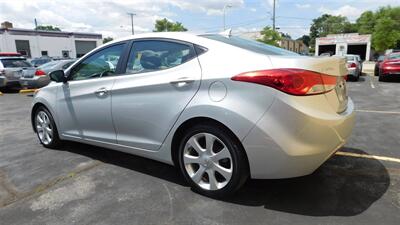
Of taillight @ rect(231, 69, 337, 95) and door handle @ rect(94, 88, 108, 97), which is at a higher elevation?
A: taillight @ rect(231, 69, 337, 95)

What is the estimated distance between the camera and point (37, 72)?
42.3 feet

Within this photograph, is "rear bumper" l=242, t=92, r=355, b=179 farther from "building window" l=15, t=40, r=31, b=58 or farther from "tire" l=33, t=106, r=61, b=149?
"building window" l=15, t=40, r=31, b=58

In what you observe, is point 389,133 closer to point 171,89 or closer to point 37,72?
point 171,89

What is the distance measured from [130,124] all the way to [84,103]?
0.91 m

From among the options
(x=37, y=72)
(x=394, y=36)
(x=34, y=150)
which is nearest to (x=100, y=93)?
(x=34, y=150)

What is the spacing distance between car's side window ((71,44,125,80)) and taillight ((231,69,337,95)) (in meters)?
1.74

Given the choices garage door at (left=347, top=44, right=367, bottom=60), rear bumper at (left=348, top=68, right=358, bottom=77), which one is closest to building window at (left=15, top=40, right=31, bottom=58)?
rear bumper at (left=348, top=68, right=358, bottom=77)

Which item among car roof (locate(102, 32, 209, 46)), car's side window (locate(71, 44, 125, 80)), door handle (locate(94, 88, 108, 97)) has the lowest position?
door handle (locate(94, 88, 108, 97))

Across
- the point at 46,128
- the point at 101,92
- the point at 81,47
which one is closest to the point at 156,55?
the point at 101,92

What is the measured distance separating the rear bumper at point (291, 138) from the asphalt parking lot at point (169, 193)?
41cm

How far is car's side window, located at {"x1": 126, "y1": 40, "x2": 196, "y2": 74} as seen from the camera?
10.7 feet

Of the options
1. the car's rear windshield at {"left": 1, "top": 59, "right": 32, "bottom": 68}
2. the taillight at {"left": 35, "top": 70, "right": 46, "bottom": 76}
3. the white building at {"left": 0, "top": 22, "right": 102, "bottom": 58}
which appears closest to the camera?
the taillight at {"left": 35, "top": 70, "right": 46, "bottom": 76}

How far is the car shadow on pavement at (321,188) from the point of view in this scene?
9.72ft

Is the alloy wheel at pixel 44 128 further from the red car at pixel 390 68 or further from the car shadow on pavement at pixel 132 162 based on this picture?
the red car at pixel 390 68
